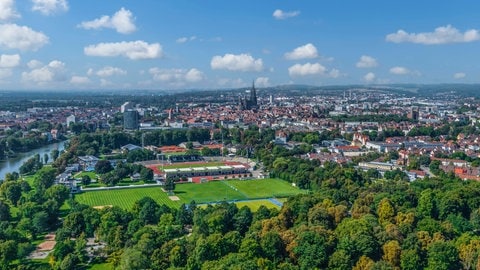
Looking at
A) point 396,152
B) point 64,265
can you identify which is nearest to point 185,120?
point 396,152

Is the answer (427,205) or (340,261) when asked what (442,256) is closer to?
(340,261)

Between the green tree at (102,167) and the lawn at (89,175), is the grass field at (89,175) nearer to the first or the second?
the lawn at (89,175)

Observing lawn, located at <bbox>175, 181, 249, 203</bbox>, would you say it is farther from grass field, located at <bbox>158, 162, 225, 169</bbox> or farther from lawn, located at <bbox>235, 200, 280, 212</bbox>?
grass field, located at <bbox>158, 162, 225, 169</bbox>

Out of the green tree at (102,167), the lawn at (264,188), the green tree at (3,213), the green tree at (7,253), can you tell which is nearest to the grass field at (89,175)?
the green tree at (102,167)

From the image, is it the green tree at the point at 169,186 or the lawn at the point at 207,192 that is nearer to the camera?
the lawn at the point at 207,192

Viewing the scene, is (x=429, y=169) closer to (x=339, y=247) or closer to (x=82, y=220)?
(x=339, y=247)

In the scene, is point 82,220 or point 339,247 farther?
point 82,220

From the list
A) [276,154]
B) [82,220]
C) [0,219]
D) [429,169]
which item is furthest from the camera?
[276,154]
